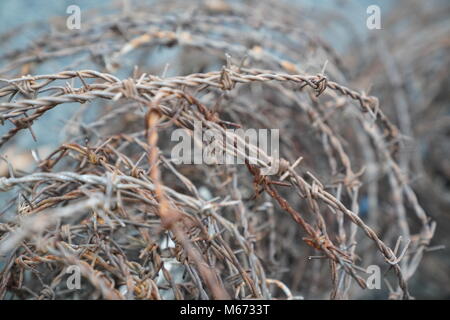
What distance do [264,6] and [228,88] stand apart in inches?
35.3

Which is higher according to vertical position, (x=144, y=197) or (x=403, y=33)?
(x=403, y=33)

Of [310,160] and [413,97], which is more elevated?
[413,97]

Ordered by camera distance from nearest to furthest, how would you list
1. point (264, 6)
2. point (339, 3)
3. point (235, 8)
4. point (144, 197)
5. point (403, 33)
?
point (144, 197) → point (235, 8) → point (264, 6) → point (403, 33) → point (339, 3)

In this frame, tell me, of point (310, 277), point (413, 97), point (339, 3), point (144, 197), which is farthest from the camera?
point (339, 3)

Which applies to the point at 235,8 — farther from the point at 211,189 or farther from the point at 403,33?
the point at 403,33

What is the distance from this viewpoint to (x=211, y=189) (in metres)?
1.02

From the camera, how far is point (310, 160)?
119 centimetres

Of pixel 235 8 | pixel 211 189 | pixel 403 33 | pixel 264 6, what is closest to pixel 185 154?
pixel 211 189

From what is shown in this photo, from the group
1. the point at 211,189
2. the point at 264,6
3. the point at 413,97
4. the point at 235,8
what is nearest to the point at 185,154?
the point at 211,189

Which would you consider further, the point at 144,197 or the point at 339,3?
the point at 339,3
